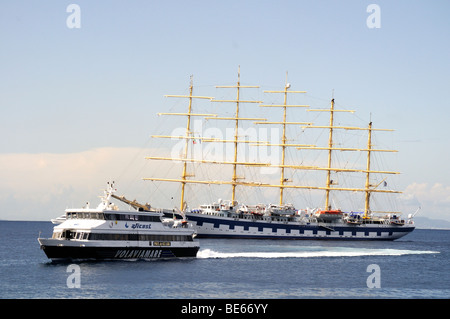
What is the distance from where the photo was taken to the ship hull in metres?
94.0

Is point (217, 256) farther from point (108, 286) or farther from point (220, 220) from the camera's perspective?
point (220, 220)

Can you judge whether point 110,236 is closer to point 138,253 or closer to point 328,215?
point 138,253

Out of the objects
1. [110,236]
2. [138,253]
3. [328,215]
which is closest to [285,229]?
[328,215]

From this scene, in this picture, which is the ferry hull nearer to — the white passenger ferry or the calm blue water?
the white passenger ferry

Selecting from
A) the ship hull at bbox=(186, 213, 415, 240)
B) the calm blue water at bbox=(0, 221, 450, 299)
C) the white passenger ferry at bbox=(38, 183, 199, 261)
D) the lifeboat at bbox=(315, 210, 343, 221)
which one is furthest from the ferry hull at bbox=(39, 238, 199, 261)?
the lifeboat at bbox=(315, 210, 343, 221)

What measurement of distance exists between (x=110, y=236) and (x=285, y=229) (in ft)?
191

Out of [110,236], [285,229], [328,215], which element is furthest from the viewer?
[328,215]

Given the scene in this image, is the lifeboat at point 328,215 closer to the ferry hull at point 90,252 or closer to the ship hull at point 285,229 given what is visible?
the ship hull at point 285,229

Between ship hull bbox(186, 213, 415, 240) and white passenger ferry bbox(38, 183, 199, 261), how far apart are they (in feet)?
134

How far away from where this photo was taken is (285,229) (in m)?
103

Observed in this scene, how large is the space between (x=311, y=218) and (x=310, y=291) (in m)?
67.6
